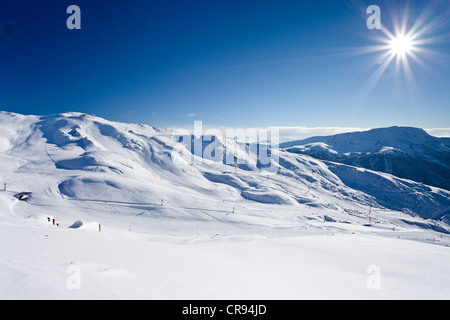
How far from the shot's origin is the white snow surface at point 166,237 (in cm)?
498

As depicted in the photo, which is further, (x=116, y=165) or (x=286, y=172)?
(x=286, y=172)

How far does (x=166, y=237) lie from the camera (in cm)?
1428

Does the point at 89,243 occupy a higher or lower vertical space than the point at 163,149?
lower

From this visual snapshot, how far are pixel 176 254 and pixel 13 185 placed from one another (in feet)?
114

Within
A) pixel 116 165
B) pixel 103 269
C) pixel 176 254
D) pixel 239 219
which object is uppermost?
pixel 116 165

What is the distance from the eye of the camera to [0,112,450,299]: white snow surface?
498 cm

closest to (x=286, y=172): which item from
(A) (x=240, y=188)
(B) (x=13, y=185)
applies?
(A) (x=240, y=188)

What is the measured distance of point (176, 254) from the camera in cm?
775

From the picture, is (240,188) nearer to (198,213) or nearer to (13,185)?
(198,213)
